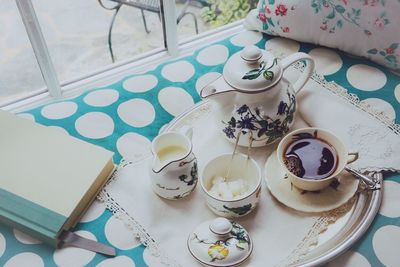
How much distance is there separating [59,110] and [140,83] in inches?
5.7

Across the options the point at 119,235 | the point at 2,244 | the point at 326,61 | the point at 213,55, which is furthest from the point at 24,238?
the point at 326,61

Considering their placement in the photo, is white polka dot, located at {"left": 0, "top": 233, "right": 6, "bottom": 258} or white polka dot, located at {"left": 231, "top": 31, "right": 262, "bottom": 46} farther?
white polka dot, located at {"left": 231, "top": 31, "right": 262, "bottom": 46}

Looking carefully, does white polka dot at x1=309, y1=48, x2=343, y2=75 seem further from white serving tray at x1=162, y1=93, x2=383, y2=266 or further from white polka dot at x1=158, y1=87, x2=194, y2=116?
white polka dot at x1=158, y1=87, x2=194, y2=116

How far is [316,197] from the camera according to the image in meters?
0.67

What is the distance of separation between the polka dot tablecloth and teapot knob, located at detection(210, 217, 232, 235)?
0.10 m

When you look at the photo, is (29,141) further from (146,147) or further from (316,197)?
(316,197)

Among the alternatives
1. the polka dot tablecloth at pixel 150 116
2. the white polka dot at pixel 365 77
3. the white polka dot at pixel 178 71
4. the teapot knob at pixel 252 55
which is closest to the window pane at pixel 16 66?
the polka dot tablecloth at pixel 150 116

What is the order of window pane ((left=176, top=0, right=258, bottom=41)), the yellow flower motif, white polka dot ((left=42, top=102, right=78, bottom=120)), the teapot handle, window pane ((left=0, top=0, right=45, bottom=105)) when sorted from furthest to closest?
1. window pane ((left=176, top=0, right=258, bottom=41))
2. window pane ((left=0, top=0, right=45, bottom=105))
3. white polka dot ((left=42, top=102, right=78, bottom=120))
4. the teapot handle
5. the yellow flower motif

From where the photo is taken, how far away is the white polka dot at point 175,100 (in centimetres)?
82

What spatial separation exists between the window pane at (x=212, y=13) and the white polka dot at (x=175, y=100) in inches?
11.4

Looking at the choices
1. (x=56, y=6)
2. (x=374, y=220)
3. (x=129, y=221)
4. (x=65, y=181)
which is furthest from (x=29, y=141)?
(x=374, y=220)

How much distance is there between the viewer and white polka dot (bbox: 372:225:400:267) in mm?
606

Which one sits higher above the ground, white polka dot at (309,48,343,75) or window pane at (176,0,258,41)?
white polka dot at (309,48,343,75)

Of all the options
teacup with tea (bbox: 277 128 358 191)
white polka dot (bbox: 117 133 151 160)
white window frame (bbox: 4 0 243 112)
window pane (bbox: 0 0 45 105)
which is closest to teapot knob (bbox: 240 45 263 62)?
teacup with tea (bbox: 277 128 358 191)
